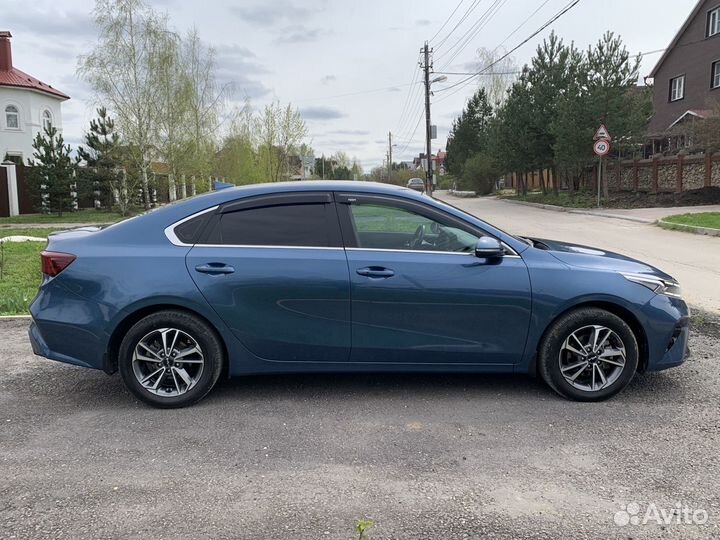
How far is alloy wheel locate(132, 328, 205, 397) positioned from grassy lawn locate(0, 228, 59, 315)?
3801mm

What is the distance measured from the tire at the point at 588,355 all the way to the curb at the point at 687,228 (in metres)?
12.5

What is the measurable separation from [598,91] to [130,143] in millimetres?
21054

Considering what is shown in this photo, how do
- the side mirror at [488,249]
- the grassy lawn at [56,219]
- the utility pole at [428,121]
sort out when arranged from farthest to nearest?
the utility pole at [428,121]
the grassy lawn at [56,219]
the side mirror at [488,249]

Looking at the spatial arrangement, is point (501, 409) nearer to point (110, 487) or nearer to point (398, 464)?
point (398, 464)

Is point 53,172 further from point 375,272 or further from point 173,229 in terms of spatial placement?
point 375,272

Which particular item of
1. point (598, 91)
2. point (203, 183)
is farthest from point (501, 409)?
point (203, 183)

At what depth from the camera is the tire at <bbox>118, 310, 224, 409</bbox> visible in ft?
13.1

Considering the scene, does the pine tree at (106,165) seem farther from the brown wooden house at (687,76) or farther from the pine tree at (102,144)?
the brown wooden house at (687,76)

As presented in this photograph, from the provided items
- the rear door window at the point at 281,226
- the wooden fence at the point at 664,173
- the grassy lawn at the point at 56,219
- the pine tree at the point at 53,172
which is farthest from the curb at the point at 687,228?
the pine tree at the point at 53,172

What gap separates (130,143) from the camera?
25516mm

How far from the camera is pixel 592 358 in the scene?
4.07 meters

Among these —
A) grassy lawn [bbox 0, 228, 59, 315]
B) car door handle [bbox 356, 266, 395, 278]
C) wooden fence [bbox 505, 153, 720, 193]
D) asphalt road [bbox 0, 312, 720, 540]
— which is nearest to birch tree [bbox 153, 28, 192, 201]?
grassy lawn [bbox 0, 228, 59, 315]

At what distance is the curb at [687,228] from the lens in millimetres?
14436

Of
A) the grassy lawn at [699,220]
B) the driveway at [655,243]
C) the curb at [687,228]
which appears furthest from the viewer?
the grassy lawn at [699,220]
